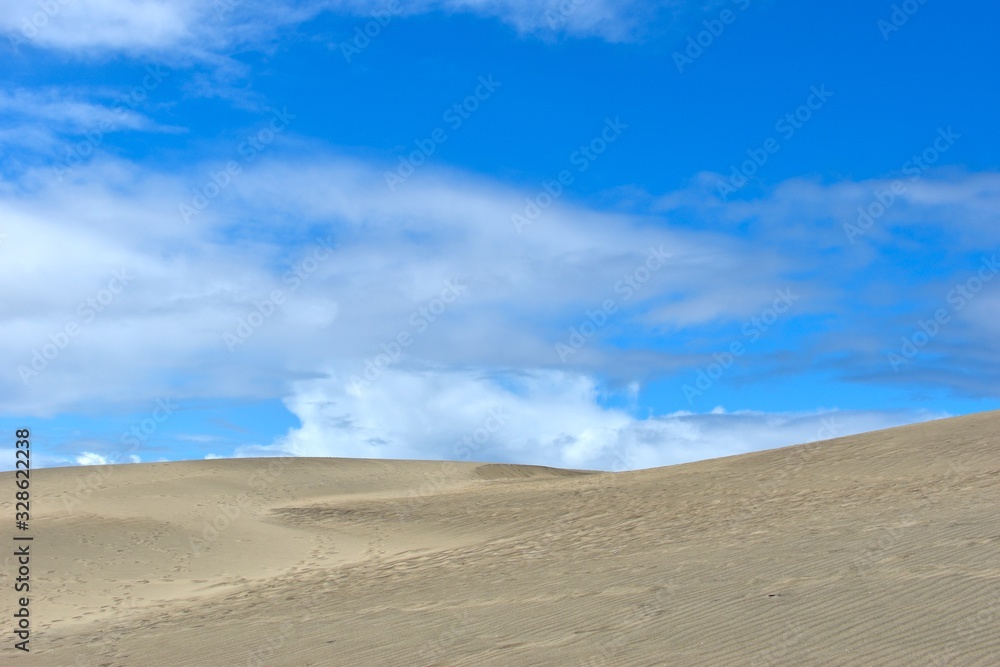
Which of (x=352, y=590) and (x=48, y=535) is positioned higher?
(x=48, y=535)

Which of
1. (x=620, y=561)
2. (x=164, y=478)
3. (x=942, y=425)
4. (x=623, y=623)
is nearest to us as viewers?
(x=623, y=623)

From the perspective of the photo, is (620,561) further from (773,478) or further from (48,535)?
(48,535)

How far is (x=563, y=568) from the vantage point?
1415 centimetres

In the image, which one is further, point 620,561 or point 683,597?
point 620,561

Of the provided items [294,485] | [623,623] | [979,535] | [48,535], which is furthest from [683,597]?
[294,485]

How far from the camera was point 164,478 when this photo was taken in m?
33.8

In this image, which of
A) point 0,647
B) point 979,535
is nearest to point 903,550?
point 979,535

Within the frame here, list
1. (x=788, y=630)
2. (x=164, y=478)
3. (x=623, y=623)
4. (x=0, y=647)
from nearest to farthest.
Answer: (x=788, y=630)
(x=623, y=623)
(x=0, y=647)
(x=164, y=478)

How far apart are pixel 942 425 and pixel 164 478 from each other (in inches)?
1155

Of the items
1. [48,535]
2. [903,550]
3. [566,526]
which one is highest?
[48,535]

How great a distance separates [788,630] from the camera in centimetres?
828

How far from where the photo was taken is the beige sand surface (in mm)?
8562

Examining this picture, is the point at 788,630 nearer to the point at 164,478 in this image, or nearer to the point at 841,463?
the point at 841,463

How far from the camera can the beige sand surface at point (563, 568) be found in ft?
28.1
